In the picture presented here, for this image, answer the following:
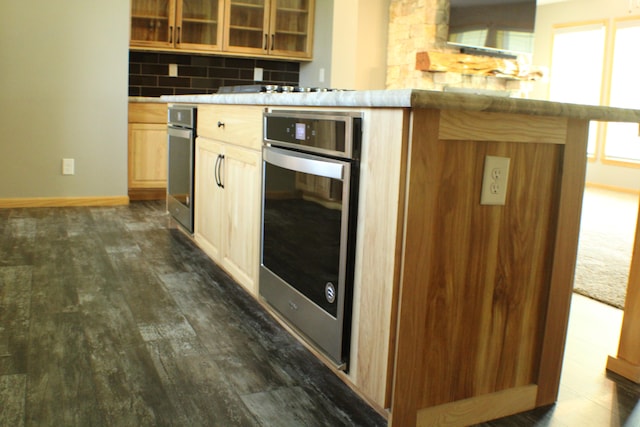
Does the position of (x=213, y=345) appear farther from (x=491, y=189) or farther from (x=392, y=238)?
(x=491, y=189)

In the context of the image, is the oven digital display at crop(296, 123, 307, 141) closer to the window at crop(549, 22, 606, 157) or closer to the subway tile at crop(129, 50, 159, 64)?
the subway tile at crop(129, 50, 159, 64)

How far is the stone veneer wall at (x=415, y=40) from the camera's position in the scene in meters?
6.15

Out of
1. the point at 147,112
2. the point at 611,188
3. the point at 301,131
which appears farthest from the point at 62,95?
the point at 611,188

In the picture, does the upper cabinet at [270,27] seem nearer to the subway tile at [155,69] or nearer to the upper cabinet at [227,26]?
the upper cabinet at [227,26]

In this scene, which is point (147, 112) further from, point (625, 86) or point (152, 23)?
point (625, 86)

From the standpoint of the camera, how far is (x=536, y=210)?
5.47 feet

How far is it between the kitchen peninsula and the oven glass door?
0.09m

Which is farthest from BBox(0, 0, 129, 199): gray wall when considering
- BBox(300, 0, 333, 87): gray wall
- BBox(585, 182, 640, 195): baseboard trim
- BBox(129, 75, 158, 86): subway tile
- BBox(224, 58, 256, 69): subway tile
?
BBox(585, 182, 640, 195): baseboard trim

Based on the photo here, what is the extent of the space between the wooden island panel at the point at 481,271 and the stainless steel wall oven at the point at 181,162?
7.10ft

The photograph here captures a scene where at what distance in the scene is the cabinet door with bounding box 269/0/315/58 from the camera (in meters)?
5.89

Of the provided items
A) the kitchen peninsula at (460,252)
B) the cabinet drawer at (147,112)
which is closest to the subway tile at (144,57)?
the cabinet drawer at (147,112)

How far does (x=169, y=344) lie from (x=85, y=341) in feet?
0.93

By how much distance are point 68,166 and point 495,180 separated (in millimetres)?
3851

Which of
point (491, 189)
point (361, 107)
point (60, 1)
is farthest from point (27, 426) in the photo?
point (60, 1)
